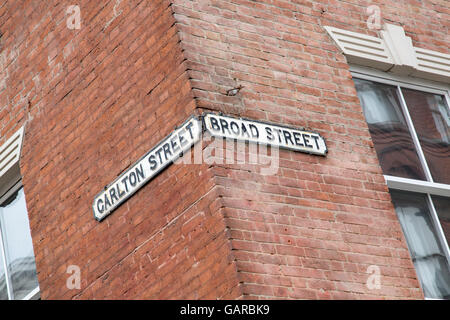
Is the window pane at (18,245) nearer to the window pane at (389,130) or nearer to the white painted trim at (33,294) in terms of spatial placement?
the white painted trim at (33,294)

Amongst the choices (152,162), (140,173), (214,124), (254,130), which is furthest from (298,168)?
(140,173)

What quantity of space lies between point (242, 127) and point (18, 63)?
9.44 ft

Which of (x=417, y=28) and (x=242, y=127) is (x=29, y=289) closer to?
(x=242, y=127)

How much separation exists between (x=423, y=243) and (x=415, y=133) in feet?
3.63

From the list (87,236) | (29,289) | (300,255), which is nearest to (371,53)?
(300,255)

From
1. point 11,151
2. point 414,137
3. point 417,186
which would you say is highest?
point 11,151

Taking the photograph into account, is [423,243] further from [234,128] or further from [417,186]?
[234,128]

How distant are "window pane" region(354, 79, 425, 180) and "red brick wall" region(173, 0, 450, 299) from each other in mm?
400

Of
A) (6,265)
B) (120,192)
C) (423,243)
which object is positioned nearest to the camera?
(120,192)

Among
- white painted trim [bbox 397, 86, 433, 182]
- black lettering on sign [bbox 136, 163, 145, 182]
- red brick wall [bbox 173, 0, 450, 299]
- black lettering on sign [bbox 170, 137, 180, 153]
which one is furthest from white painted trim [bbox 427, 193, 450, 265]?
black lettering on sign [bbox 136, 163, 145, 182]

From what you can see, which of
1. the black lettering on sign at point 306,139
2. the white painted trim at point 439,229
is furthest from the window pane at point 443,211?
the black lettering on sign at point 306,139

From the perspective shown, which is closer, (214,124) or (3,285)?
(214,124)

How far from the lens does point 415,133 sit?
8.31 meters

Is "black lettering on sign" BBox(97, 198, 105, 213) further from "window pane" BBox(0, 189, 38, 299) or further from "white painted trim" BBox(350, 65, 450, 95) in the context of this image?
"white painted trim" BBox(350, 65, 450, 95)
